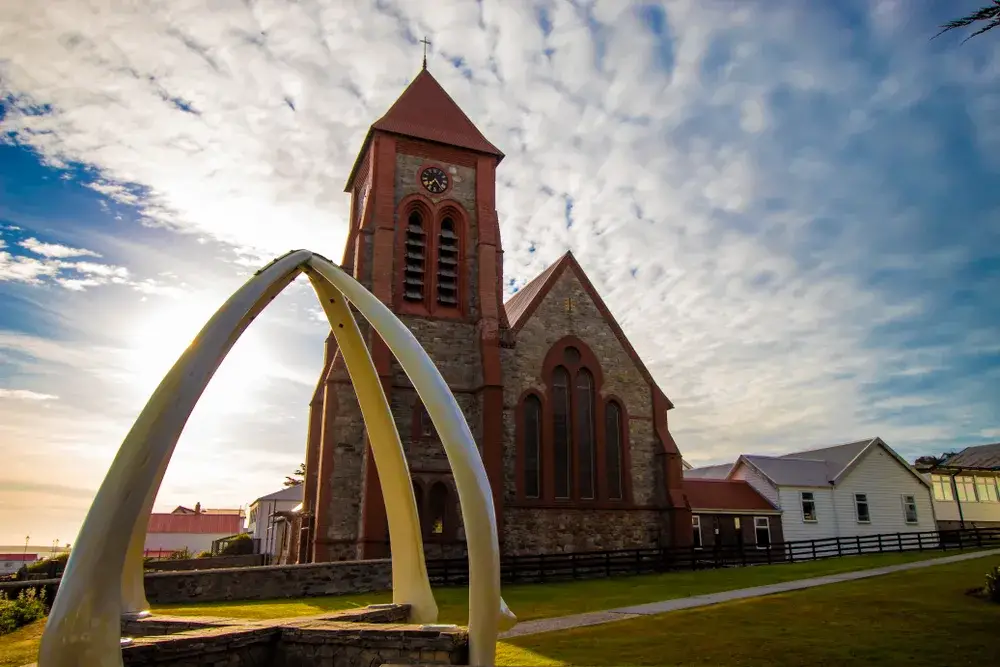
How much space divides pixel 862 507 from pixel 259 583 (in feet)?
105

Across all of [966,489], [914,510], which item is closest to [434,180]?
[914,510]

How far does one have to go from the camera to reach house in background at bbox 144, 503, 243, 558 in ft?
238

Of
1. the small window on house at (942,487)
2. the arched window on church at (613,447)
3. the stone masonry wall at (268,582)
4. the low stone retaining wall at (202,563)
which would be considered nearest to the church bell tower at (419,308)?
the stone masonry wall at (268,582)

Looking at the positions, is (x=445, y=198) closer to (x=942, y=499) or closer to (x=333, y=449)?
(x=333, y=449)

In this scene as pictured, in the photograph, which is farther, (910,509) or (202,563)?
Result: (910,509)

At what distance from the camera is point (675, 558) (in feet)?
89.9

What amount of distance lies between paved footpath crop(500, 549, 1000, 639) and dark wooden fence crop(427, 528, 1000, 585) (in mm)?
6567

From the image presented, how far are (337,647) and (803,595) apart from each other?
13017 mm

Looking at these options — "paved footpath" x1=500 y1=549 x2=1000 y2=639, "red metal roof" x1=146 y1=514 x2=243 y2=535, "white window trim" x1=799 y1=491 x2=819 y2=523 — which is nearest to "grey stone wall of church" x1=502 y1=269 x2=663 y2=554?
"paved footpath" x1=500 y1=549 x2=1000 y2=639

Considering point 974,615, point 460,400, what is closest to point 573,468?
point 460,400

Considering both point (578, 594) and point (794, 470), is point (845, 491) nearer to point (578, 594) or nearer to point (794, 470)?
point (794, 470)

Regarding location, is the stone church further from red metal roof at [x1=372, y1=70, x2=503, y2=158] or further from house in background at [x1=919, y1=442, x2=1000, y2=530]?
house in background at [x1=919, y1=442, x2=1000, y2=530]

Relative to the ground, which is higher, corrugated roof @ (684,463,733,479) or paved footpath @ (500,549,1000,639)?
corrugated roof @ (684,463,733,479)

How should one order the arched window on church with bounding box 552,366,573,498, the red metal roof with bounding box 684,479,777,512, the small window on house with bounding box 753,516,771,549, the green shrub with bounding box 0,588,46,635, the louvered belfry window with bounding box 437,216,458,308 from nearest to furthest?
the green shrub with bounding box 0,588,46,635 < the arched window on church with bounding box 552,366,573,498 < the louvered belfry window with bounding box 437,216,458,308 < the red metal roof with bounding box 684,479,777,512 < the small window on house with bounding box 753,516,771,549
